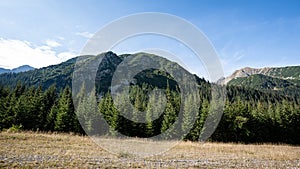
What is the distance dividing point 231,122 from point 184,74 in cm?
3413

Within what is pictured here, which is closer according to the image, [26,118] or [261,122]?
[26,118]

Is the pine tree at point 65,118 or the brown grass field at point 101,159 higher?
the pine tree at point 65,118

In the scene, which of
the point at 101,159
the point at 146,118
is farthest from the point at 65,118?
the point at 101,159

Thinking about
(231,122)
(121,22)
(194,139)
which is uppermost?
(121,22)

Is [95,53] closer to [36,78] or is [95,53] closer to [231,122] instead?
[231,122]

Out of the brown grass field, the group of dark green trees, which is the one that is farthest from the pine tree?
the brown grass field

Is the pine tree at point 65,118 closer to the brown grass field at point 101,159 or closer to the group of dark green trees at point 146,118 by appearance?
the group of dark green trees at point 146,118

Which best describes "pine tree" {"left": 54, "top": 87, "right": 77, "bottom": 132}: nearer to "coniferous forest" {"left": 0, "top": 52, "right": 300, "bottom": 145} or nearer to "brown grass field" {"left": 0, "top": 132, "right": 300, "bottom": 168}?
"coniferous forest" {"left": 0, "top": 52, "right": 300, "bottom": 145}

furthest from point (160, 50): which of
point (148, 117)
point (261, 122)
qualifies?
point (261, 122)

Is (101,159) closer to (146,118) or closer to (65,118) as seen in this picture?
(146,118)

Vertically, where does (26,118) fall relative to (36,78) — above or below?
below

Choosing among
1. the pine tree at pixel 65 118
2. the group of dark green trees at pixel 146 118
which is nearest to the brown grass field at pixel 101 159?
the group of dark green trees at pixel 146 118

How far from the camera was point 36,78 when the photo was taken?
7554 inches

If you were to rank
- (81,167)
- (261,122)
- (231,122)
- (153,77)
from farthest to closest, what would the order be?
(153,77) → (261,122) → (231,122) → (81,167)
